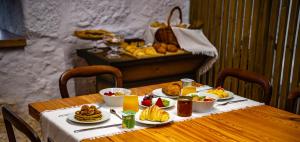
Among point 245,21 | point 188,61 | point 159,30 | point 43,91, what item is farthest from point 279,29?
point 43,91

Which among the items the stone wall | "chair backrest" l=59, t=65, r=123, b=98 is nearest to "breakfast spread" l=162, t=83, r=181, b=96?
"chair backrest" l=59, t=65, r=123, b=98

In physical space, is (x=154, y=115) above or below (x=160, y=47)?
below

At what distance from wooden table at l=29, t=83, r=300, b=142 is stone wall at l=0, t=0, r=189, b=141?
4.57 feet

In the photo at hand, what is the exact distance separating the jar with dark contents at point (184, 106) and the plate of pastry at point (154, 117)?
3.5 inches

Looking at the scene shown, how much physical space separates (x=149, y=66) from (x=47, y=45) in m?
0.88

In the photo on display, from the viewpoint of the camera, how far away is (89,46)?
331 cm

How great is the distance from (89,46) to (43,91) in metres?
0.53

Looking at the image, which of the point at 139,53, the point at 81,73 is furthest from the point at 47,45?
the point at 81,73

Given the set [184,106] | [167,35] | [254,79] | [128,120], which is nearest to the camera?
[128,120]

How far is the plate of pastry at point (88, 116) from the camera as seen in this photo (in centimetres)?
153

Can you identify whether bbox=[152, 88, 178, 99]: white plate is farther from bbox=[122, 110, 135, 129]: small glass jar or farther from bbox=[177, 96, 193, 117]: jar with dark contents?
bbox=[122, 110, 135, 129]: small glass jar

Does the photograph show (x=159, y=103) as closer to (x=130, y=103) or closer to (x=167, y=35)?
(x=130, y=103)

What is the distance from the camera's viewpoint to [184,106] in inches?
64.9

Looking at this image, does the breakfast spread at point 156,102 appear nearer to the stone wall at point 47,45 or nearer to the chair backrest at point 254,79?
the chair backrest at point 254,79
